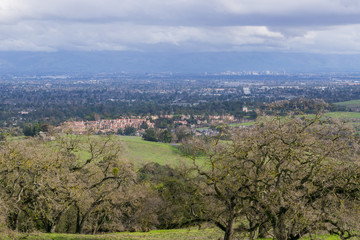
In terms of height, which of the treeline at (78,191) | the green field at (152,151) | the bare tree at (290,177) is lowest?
the green field at (152,151)

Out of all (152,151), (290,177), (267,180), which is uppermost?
(290,177)

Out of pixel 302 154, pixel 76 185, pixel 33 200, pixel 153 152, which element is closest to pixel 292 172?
pixel 302 154

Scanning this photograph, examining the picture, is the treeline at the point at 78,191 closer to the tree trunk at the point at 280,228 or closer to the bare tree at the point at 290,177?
the bare tree at the point at 290,177

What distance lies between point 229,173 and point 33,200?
13.4 m

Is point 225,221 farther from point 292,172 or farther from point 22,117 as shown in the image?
point 22,117

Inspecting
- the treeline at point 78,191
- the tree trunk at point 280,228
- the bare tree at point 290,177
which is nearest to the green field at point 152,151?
the treeline at point 78,191

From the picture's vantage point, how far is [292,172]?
59.0ft

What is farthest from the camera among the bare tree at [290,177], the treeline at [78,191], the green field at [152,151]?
the green field at [152,151]

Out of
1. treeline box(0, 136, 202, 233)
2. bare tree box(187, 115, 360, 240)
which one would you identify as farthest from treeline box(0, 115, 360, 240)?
treeline box(0, 136, 202, 233)

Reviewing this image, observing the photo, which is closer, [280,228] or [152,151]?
[280,228]

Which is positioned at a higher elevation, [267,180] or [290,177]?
[290,177]

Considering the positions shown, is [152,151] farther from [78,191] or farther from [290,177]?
[290,177]

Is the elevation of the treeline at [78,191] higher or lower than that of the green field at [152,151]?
higher

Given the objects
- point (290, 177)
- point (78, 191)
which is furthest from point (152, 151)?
point (290, 177)
